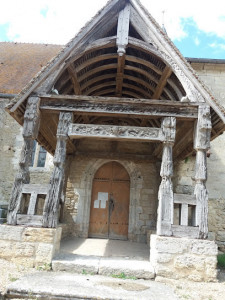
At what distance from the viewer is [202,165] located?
167 inches

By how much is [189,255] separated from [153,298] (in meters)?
1.19

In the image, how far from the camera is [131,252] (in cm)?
501

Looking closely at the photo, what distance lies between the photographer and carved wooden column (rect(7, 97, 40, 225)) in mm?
4117

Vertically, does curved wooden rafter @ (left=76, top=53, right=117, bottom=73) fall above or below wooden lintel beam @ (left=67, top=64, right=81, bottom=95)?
above

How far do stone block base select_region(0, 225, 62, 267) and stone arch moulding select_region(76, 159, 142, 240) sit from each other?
2680mm

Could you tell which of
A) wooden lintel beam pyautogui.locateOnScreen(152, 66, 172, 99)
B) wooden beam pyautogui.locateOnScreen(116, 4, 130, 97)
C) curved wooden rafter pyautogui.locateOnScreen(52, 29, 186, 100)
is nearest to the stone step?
curved wooden rafter pyautogui.locateOnScreen(52, 29, 186, 100)

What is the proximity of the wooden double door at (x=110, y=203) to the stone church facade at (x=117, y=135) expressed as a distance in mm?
28

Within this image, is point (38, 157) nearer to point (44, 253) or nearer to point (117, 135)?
point (117, 135)

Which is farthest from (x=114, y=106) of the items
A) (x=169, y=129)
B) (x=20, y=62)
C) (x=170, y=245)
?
(x=20, y=62)

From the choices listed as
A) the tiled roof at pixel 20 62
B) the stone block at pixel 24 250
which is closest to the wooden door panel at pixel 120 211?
the stone block at pixel 24 250

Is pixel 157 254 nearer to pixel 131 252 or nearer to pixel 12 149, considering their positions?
pixel 131 252

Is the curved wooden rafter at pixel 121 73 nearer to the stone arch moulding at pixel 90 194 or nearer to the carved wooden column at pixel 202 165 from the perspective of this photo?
the carved wooden column at pixel 202 165

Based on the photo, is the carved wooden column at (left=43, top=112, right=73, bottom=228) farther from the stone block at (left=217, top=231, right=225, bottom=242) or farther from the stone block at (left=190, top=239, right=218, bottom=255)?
the stone block at (left=217, top=231, right=225, bottom=242)

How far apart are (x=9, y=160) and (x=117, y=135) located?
4.73m
